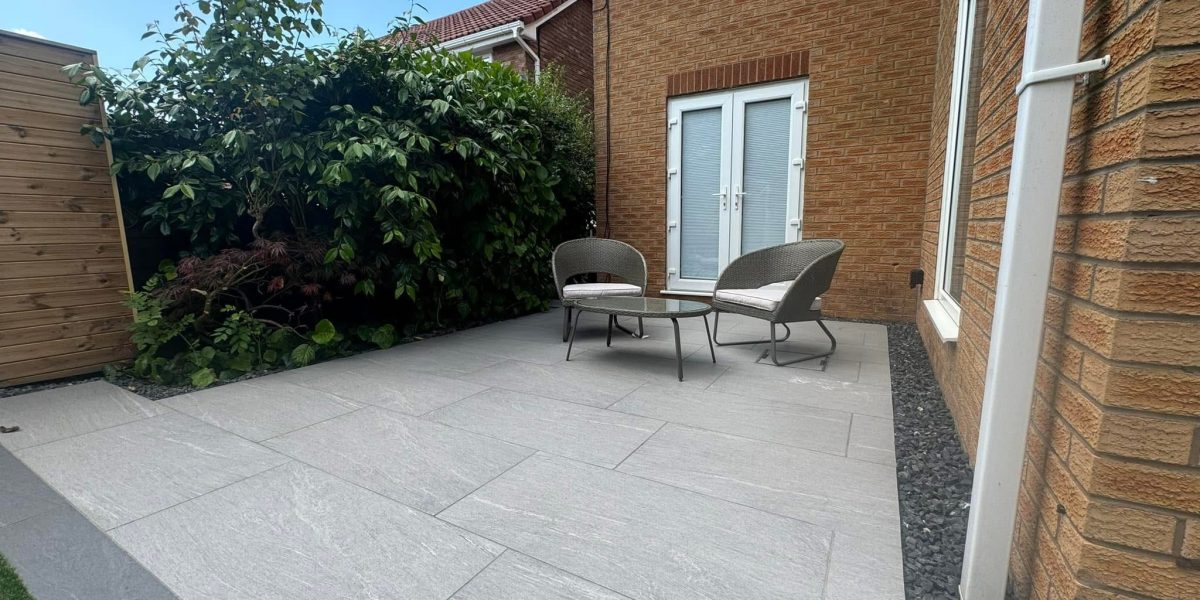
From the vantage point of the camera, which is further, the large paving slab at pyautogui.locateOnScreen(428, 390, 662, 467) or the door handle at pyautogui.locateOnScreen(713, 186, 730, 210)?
the door handle at pyautogui.locateOnScreen(713, 186, 730, 210)

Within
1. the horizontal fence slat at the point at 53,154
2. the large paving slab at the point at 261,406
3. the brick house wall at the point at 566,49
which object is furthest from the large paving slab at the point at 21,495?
the brick house wall at the point at 566,49

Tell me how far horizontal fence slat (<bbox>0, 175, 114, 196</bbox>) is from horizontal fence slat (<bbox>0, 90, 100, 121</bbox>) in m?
0.39

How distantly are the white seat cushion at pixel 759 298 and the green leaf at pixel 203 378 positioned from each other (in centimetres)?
322

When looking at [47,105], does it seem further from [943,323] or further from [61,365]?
[943,323]

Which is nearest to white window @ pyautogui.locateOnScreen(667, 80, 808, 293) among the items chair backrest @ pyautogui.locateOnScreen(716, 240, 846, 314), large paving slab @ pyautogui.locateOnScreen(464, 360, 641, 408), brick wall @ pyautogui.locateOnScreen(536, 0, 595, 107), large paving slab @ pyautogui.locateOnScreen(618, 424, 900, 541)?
chair backrest @ pyautogui.locateOnScreen(716, 240, 846, 314)

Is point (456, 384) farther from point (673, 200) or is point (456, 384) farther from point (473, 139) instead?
point (673, 200)

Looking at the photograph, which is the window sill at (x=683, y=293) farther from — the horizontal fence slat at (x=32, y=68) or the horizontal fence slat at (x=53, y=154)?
the horizontal fence slat at (x=32, y=68)

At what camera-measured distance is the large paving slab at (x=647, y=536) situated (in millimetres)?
1271

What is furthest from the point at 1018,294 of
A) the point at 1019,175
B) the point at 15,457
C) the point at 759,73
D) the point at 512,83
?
the point at 512,83

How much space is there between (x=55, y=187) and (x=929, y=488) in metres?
4.63

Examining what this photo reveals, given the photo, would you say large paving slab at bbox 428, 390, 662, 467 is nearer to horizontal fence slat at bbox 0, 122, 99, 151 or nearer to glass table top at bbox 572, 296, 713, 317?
glass table top at bbox 572, 296, 713, 317

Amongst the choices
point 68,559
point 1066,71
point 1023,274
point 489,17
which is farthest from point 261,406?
point 489,17

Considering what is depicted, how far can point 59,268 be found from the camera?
9.80 ft

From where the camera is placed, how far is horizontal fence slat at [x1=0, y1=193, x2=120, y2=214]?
2807 mm
